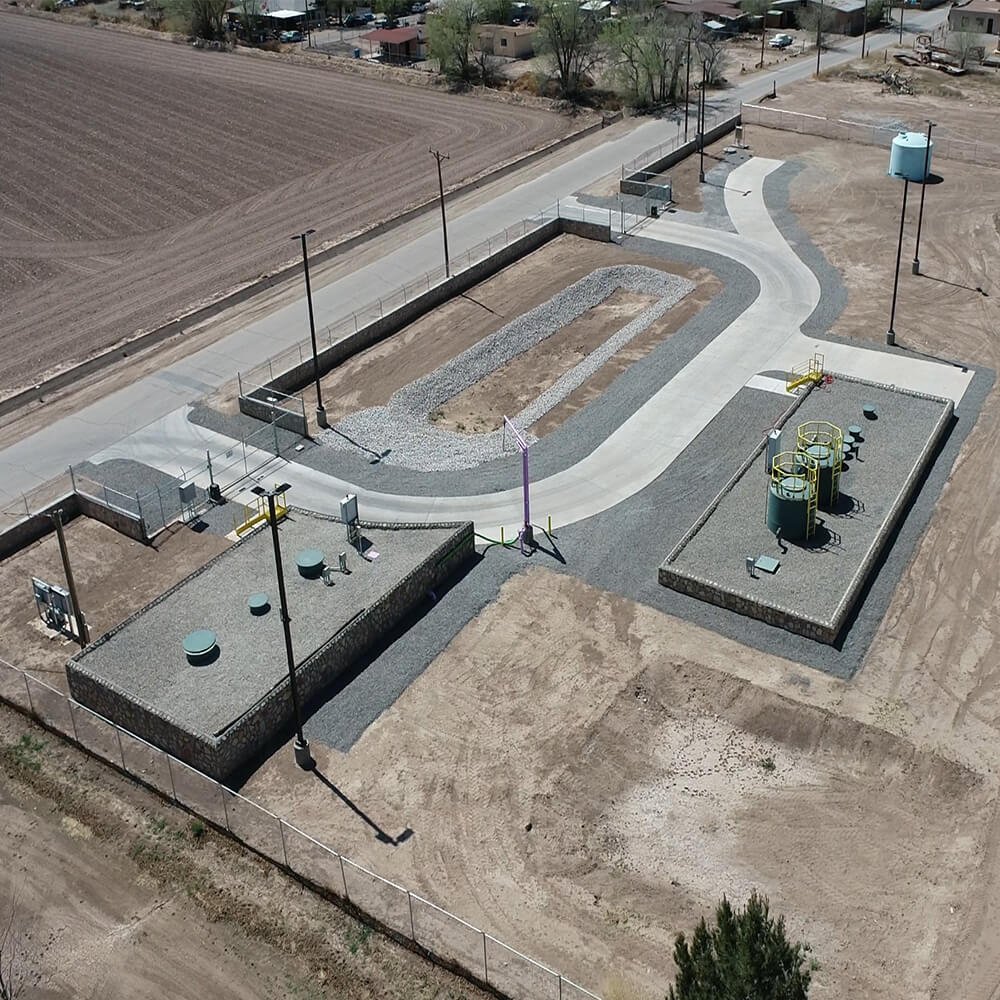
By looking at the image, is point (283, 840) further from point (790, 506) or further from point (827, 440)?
point (827, 440)

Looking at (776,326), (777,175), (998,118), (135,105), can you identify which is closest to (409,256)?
(776,326)

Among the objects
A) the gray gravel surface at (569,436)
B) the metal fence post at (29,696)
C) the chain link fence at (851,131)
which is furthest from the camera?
the chain link fence at (851,131)

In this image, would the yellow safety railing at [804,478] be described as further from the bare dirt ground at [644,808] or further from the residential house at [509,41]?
the residential house at [509,41]

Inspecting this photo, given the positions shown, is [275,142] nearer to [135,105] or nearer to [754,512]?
[135,105]

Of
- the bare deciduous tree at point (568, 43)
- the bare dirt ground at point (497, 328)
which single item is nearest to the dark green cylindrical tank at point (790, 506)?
the bare dirt ground at point (497, 328)

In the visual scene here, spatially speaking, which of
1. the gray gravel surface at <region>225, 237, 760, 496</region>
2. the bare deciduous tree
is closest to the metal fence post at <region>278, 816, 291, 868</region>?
the gray gravel surface at <region>225, 237, 760, 496</region>
